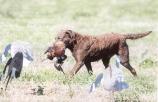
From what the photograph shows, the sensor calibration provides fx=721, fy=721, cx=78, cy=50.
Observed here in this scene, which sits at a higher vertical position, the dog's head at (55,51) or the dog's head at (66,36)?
the dog's head at (66,36)

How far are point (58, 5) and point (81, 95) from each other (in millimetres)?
25698

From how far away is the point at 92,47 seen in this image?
10.9 m

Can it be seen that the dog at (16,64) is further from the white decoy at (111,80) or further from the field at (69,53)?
the white decoy at (111,80)

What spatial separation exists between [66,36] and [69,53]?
14.5 feet

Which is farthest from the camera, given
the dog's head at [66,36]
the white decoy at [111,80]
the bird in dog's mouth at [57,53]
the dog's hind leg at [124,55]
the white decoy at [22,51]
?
the dog's hind leg at [124,55]

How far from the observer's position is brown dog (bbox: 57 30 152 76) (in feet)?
34.7

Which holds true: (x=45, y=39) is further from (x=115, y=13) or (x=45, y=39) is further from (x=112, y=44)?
(x=115, y=13)

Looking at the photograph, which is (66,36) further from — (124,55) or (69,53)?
(69,53)

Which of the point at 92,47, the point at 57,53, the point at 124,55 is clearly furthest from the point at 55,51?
the point at 124,55

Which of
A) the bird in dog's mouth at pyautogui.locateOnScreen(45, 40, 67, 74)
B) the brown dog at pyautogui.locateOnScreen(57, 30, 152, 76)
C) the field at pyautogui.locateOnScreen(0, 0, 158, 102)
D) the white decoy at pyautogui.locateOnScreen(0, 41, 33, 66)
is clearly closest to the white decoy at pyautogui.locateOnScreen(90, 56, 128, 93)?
the field at pyautogui.locateOnScreen(0, 0, 158, 102)

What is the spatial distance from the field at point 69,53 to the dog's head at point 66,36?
51cm

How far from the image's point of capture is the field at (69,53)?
9147 millimetres

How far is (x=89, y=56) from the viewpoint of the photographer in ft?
35.8

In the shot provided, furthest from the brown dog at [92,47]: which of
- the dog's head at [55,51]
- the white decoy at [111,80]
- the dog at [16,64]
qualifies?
the white decoy at [111,80]
